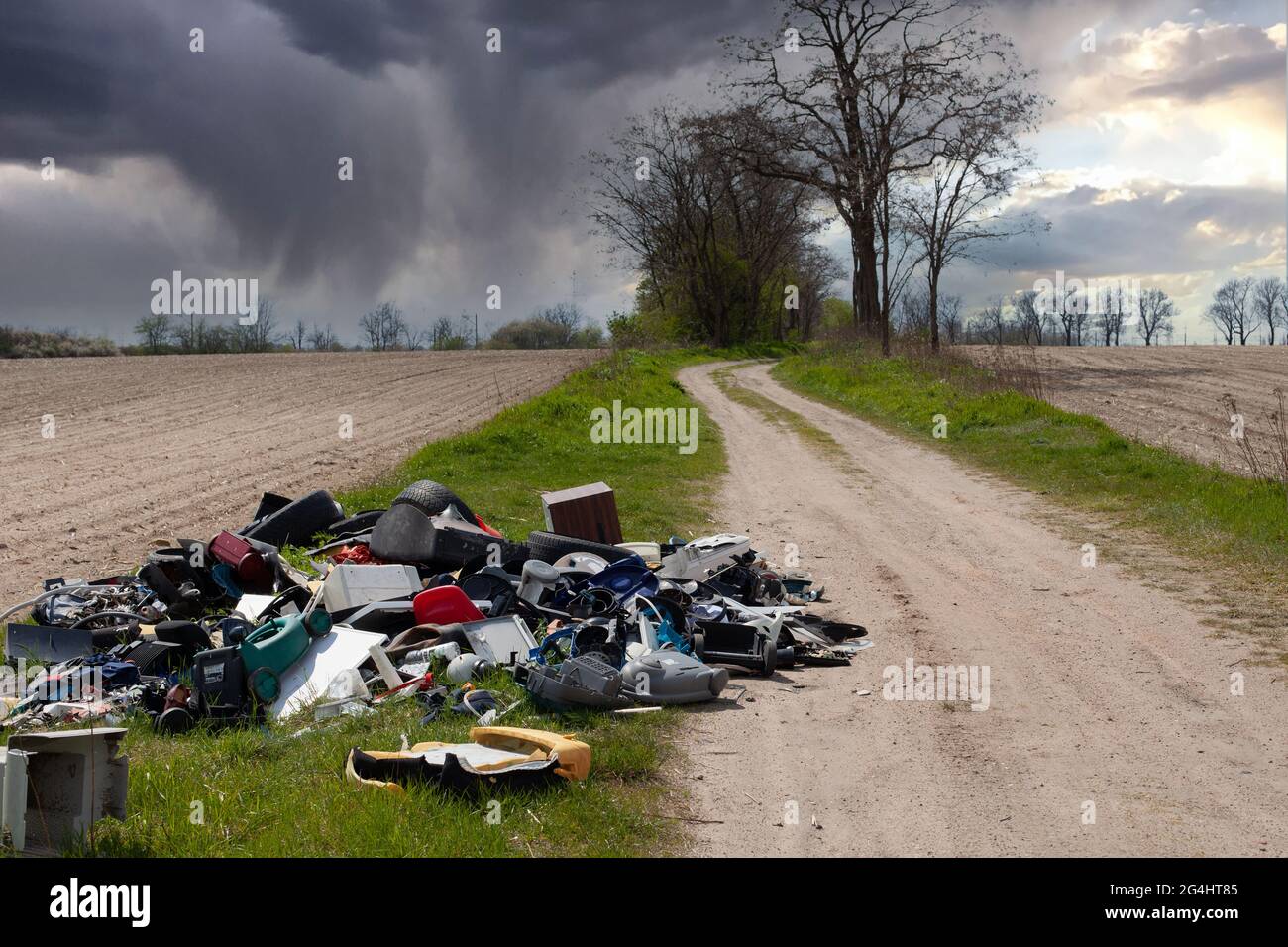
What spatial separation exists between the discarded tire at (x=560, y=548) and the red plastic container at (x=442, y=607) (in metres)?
1.41

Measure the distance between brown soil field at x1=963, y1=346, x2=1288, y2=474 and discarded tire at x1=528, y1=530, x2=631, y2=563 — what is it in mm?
8797

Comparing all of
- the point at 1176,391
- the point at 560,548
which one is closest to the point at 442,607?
the point at 560,548

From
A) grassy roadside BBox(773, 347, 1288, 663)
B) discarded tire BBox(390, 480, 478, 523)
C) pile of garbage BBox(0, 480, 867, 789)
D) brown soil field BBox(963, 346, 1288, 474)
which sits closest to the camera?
pile of garbage BBox(0, 480, 867, 789)

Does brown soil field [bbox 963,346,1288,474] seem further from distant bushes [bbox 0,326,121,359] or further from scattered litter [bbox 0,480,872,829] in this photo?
distant bushes [bbox 0,326,121,359]

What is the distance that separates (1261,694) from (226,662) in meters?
5.90

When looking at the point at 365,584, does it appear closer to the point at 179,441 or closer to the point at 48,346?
the point at 179,441

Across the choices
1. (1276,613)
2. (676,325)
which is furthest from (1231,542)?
(676,325)

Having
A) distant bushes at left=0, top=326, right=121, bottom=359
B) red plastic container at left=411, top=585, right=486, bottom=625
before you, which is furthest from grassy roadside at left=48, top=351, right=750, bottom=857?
distant bushes at left=0, top=326, right=121, bottom=359

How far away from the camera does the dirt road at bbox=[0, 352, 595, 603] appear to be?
1119cm

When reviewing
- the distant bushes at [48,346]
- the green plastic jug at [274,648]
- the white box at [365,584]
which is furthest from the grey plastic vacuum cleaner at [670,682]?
the distant bushes at [48,346]

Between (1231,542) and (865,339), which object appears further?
(865,339)
